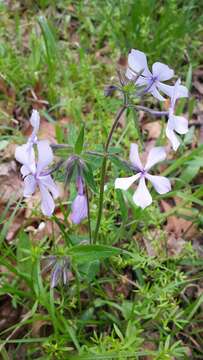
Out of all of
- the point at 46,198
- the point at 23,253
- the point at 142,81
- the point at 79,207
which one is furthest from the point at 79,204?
the point at 23,253

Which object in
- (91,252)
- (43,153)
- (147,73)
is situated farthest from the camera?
(91,252)

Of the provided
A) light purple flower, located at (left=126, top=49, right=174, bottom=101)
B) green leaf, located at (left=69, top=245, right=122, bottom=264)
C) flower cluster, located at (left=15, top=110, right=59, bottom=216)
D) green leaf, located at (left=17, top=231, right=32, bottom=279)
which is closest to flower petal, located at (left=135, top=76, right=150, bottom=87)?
light purple flower, located at (left=126, top=49, right=174, bottom=101)

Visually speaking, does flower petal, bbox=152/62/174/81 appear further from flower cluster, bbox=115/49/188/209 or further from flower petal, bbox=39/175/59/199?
flower petal, bbox=39/175/59/199

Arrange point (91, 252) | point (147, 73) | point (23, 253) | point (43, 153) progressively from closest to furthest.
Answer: point (43, 153) → point (147, 73) → point (91, 252) → point (23, 253)

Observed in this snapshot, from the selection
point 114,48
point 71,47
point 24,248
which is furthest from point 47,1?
point 24,248

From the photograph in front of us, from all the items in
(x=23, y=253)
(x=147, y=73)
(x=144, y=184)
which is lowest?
(x=23, y=253)

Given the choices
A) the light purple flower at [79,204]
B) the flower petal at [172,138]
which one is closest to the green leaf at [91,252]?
the light purple flower at [79,204]

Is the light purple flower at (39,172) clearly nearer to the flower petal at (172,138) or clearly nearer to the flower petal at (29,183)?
the flower petal at (29,183)

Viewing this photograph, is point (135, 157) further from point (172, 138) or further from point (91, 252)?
point (91, 252)
